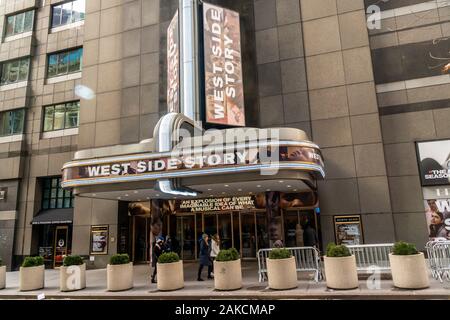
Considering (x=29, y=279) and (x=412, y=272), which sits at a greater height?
(x=412, y=272)

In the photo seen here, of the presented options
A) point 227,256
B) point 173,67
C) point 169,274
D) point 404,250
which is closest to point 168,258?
point 169,274

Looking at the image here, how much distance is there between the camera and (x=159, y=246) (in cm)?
1498

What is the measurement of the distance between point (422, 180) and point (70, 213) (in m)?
21.6

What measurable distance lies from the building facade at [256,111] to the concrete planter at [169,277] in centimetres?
394

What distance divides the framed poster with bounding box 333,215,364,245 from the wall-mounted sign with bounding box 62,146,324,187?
3632mm

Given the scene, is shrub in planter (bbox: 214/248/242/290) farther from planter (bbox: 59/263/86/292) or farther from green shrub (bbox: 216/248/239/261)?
planter (bbox: 59/263/86/292)

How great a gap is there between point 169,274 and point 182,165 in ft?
14.5

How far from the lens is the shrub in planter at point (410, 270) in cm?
1078

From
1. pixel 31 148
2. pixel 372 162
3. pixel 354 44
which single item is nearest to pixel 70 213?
pixel 31 148

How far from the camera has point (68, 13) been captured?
90.2 feet

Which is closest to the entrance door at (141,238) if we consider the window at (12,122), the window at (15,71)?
the window at (12,122)

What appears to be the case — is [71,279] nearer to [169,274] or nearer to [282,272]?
[169,274]

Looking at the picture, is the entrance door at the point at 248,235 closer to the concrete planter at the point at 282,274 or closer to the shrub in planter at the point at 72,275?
the concrete planter at the point at 282,274

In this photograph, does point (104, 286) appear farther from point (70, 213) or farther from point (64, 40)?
Answer: point (64, 40)
